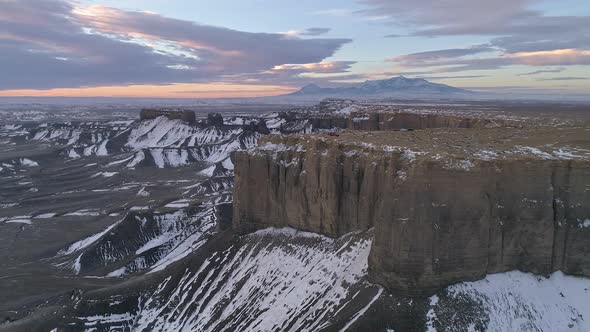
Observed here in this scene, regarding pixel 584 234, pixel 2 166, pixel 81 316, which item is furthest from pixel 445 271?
pixel 2 166

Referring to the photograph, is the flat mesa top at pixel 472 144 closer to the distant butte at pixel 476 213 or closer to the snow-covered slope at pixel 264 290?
the distant butte at pixel 476 213

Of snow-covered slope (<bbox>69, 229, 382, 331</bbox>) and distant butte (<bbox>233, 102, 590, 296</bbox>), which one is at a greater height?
distant butte (<bbox>233, 102, 590, 296</bbox>)

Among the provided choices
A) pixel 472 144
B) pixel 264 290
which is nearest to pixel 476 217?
pixel 472 144

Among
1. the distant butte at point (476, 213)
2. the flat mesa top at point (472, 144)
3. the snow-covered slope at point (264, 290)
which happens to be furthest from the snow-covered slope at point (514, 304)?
the flat mesa top at point (472, 144)

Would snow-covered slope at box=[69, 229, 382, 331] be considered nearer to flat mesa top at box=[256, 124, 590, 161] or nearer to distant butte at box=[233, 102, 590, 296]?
distant butte at box=[233, 102, 590, 296]

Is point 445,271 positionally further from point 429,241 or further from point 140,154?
point 140,154

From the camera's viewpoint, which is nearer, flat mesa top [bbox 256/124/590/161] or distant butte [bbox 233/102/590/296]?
distant butte [bbox 233/102/590/296]

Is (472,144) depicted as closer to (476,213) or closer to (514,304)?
(476,213)

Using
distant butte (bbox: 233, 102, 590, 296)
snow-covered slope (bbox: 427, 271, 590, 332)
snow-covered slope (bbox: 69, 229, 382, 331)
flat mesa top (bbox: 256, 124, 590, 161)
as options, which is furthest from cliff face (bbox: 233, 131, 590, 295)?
snow-covered slope (bbox: 69, 229, 382, 331)
